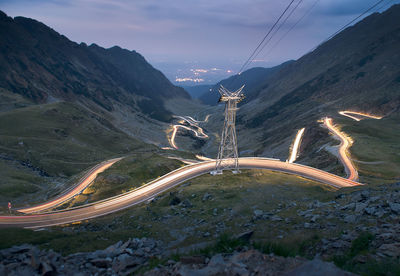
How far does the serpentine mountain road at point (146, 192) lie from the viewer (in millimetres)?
39062

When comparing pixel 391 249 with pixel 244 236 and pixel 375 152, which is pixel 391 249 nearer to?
pixel 244 236

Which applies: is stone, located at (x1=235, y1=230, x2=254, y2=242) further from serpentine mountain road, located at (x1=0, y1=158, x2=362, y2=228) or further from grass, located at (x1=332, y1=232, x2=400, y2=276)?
serpentine mountain road, located at (x1=0, y1=158, x2=362, y2=228)

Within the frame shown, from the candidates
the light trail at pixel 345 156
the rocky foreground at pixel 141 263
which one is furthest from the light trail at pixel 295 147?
the rocky foreground at pixel 141 263

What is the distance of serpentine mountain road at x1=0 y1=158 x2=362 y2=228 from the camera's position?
3906 centimetres

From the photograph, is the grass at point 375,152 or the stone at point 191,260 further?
the grass at point 375,152

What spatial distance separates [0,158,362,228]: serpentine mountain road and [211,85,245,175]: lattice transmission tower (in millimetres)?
3102

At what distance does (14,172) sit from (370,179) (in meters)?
85.8

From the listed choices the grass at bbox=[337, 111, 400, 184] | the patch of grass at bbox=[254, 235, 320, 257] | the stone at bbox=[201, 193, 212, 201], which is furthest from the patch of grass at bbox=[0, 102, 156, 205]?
the grass at bbox=[337, 111, 400, 184]

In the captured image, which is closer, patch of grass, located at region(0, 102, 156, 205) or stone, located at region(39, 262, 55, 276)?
stone, located at region(39, 262, 55, 276)

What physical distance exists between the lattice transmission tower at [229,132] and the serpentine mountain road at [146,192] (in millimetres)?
3102

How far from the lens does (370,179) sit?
53.8 m

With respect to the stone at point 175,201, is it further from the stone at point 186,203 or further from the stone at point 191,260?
the stone at point 191,260

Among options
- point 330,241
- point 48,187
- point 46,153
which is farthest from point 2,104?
point 330,241

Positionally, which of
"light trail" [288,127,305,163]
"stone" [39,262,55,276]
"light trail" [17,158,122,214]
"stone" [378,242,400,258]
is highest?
"light trail" [288,127,305,163]
